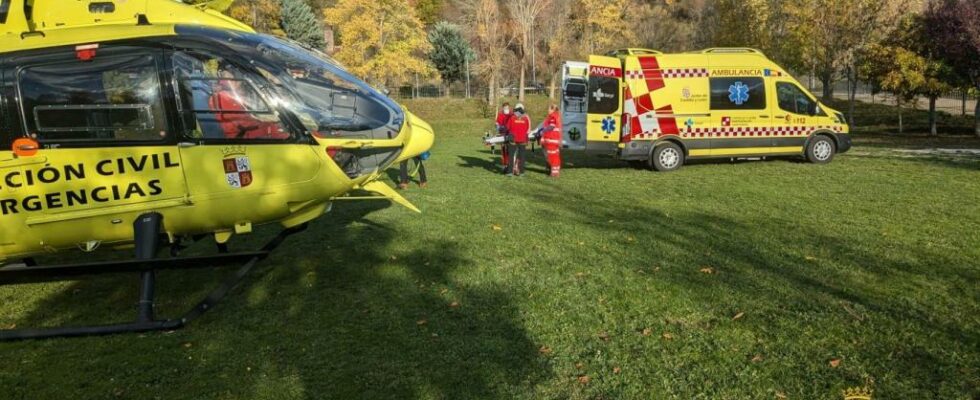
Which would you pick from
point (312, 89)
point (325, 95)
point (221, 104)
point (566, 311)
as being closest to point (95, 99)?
point (221, 104)

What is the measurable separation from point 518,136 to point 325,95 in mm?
7977

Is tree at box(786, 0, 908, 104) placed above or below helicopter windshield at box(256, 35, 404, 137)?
above

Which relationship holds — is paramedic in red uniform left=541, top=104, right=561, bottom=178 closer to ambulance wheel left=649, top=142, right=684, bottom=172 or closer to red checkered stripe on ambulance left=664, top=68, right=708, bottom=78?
ambulance wheel left=649, top=142, right=684, bottom=172

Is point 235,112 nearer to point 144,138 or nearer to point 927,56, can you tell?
point 144,138

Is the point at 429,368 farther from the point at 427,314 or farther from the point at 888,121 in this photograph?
the point at 888,121

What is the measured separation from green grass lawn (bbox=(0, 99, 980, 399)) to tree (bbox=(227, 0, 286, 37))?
128 feet

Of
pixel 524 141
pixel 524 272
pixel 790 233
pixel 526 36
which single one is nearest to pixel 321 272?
pixel 524 272

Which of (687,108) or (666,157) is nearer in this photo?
(687,108)

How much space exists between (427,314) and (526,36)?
37.5 meters

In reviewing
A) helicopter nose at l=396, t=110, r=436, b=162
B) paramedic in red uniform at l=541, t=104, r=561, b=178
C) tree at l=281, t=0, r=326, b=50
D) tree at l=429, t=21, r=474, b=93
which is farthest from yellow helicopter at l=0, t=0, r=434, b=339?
tree at l=429, t=21, r=474, b=93

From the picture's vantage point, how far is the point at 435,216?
9023 millimetres

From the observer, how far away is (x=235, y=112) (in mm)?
5086

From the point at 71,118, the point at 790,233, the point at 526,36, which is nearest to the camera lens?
the point at 71,118

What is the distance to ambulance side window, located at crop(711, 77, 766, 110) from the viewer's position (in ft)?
43.5
